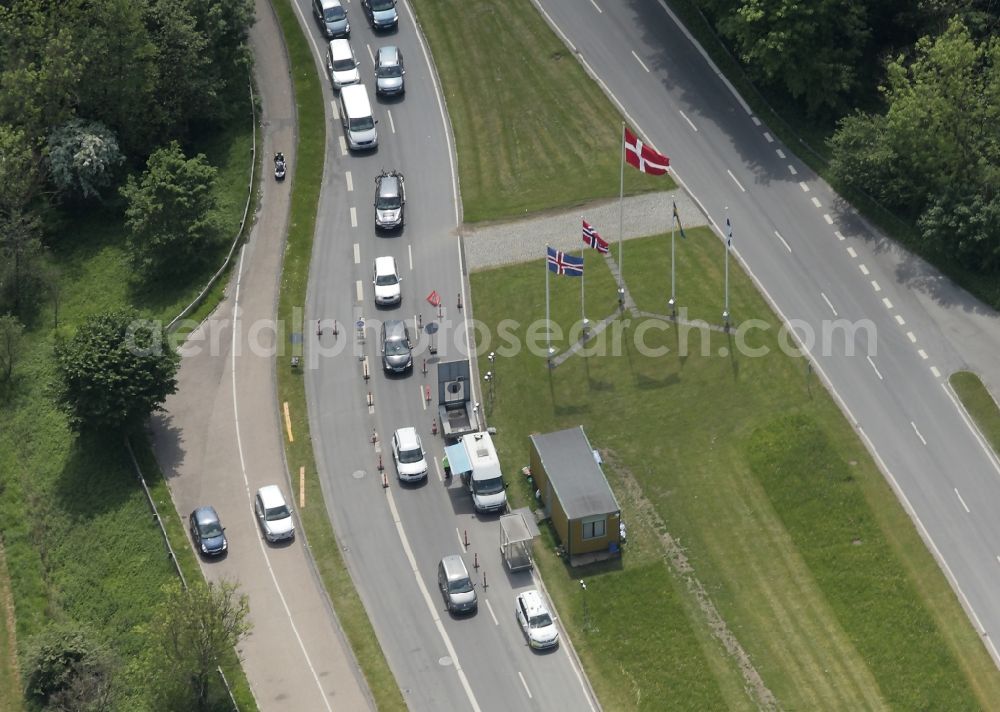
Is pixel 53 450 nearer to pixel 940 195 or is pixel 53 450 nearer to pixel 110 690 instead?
pixel 110 690

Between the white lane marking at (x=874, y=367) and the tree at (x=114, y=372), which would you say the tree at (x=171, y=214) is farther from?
the white lane marking at (x=874, y=367)

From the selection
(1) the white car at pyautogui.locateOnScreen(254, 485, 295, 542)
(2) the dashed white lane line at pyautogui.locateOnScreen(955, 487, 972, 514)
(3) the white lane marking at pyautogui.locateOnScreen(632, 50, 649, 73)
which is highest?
(3) the white lane marking at pyautogui.locateOnScreen(632, 50, 649, 73)

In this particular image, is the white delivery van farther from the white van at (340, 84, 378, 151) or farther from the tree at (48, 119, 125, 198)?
the tree at (48, 119, 125, 198)

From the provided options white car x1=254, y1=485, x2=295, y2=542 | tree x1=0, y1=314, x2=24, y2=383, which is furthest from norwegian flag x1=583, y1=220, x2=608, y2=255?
tree x1=0, y1=314, x2=24, y2=383

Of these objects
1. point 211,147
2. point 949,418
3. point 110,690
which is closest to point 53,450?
point 110,690

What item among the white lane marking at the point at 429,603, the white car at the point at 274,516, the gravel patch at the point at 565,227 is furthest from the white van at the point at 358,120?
the white car at the point at 274,516

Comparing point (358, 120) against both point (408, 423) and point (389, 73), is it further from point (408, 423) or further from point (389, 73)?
point (408, 423)

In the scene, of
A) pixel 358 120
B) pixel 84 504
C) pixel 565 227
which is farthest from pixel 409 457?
pixel 358 120
